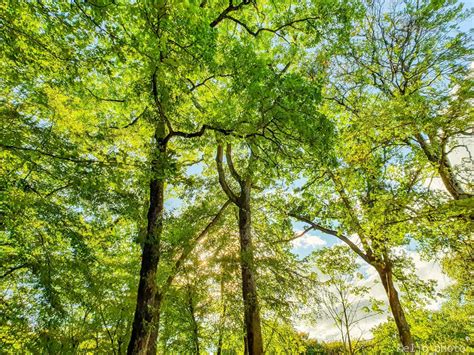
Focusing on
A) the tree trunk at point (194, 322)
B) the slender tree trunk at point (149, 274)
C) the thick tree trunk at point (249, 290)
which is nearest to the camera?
the slender tree trunk at point (149, 274)

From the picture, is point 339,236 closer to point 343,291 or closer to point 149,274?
point 343,291

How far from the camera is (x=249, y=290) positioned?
291 inches

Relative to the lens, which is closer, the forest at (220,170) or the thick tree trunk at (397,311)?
the forest at (220,170)

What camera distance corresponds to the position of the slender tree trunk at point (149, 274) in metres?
5.80

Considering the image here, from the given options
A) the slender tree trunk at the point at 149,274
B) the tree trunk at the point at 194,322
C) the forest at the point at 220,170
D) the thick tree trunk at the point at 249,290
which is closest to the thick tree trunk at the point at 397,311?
the forest at the point at 220,170

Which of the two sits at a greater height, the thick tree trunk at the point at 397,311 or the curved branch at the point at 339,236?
the curved branch at the point at 339,236

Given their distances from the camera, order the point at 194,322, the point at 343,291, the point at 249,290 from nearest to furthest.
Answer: the point at 249,290 → the point at 343,291 → the point at 194,322

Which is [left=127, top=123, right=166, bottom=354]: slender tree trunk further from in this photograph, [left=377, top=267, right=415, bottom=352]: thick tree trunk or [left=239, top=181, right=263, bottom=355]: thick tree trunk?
[left=377, top=267, right=415, bottom=352]: thick tree trunk

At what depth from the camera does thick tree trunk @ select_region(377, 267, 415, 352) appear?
8039 millimetres

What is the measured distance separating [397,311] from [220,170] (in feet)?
24.3

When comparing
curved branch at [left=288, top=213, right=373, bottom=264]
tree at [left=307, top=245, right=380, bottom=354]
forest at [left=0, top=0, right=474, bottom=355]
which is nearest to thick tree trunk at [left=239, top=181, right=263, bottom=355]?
forest at [left=0, top=0, right=474, bottom=355]

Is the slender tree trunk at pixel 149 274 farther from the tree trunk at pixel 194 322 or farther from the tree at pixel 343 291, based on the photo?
the tree at pixel 343 291

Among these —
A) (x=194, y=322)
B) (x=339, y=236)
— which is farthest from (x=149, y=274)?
(x=339, y=236)

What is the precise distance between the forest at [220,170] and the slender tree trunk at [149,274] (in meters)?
0.04
